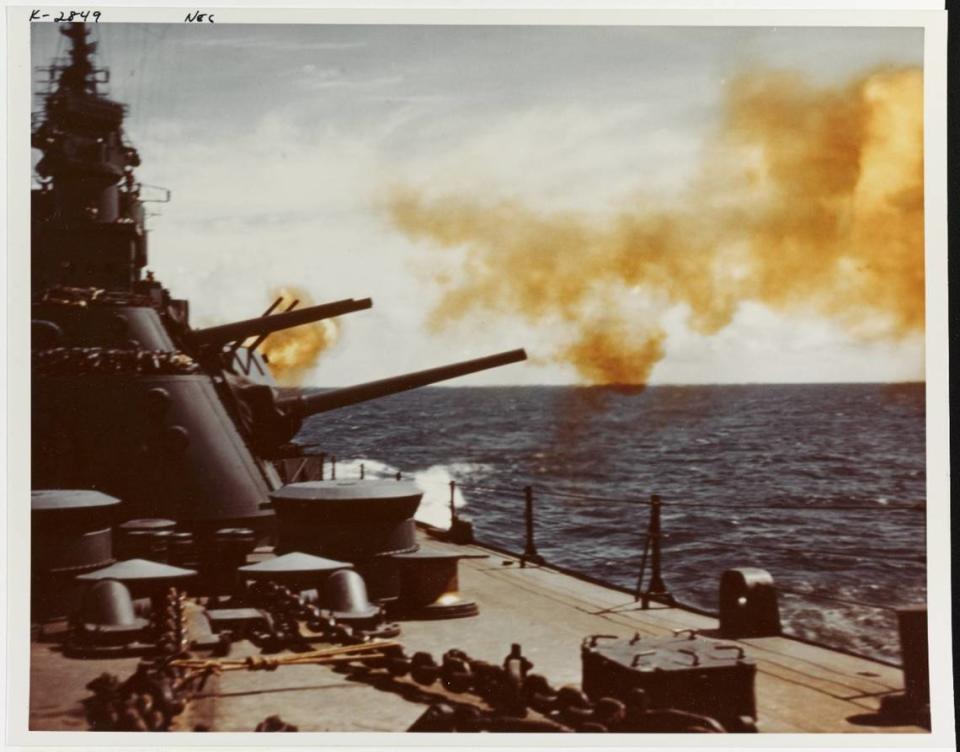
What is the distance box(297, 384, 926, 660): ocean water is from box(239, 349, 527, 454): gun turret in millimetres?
187

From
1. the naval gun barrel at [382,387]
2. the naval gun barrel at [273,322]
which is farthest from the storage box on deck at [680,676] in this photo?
the naval gun barrel at [273,322]

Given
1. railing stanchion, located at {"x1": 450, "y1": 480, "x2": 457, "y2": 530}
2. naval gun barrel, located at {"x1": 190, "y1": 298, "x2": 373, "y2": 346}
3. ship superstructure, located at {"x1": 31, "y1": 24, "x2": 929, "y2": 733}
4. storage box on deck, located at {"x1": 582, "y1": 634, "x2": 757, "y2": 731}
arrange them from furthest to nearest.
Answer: railing stanchion, located at {"x1": 450, "y1": 480, "x2": 457, "y2": 530}
naval gun barrel, located at {"x1": 190, "y1": 298, "x2": 373, "y2": 346}
ship superstructure, located at {"x1": 31, "y1": 24, "x2": 929, "y2": 733}
storage box on deck, located at {"x1": 582, "y1": 634, "x2": 757, "y2": 731}

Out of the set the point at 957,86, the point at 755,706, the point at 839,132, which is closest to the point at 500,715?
the point at 755,706

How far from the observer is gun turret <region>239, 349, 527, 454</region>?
752 cm

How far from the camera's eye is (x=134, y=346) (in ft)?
28.0

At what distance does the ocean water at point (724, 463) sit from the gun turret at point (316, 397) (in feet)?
0.61

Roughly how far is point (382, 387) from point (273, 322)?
3.01ft

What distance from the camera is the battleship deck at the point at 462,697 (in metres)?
5.82

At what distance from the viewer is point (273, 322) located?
7652mm

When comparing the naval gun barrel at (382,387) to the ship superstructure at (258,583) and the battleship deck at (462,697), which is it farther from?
the battleship deck at (462,697)

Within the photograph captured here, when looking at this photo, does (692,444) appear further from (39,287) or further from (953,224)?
(39,287)

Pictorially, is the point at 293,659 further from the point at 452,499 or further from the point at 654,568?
the point at 452,499

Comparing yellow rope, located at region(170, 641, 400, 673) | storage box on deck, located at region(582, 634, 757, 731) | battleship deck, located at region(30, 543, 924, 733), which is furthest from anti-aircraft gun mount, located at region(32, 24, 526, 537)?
storage box on deck, located at region(582, 634, 757, 731)

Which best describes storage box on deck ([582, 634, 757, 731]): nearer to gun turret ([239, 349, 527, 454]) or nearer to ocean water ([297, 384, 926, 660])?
ocean water ([297, 384, 926, 660])
